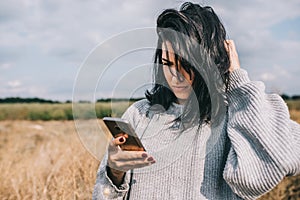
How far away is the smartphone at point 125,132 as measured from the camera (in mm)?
1338

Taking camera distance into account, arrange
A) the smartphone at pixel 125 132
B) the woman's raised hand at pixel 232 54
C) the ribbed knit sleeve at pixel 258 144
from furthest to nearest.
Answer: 1. the woman's raised hand at pixel 232 54
2. the ribbed knit sleeve at pixel 258 144
3. the smartphone at pixel 125 132

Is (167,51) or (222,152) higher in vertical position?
(167,51)

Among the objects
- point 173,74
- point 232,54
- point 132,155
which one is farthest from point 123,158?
point 232,54

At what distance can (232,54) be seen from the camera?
→ 1.70m

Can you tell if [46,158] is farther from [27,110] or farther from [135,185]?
[27,110]

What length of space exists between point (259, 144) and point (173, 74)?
13.5 inches

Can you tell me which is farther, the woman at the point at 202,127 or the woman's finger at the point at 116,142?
the woman at the point at 202,127

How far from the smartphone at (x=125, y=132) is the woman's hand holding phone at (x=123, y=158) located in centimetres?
1

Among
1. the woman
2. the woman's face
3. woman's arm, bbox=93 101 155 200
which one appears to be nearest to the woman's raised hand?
the woman

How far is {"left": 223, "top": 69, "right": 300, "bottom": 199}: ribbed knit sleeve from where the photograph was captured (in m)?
1.51

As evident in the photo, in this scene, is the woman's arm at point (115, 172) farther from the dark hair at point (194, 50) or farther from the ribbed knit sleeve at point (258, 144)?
the ribbed knit sleeve at point (258, 144)

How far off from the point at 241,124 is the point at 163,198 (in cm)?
34

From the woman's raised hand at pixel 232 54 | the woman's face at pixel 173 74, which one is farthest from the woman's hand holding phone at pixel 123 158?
the woman's raised hand at pixel 232 54

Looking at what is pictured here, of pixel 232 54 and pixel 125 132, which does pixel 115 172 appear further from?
pixel 232 54
